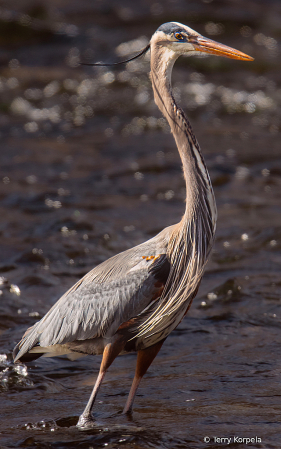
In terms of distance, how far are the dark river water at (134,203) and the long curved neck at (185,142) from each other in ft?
6.00

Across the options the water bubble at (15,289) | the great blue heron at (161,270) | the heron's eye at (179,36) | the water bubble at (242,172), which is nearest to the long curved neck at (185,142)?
the great blue heron at (161,270)

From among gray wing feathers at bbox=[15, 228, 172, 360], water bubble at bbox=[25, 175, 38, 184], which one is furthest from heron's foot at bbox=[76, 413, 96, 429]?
water bubble at bbox=[25, 175, 38, 184]

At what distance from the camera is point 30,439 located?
188 inches

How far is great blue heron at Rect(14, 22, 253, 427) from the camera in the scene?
4812 millimetres

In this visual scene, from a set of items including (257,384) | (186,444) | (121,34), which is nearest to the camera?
(186,444)

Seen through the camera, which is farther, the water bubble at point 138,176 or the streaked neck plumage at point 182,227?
the water bubble at point 138,176

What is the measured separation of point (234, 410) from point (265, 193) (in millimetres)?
6964

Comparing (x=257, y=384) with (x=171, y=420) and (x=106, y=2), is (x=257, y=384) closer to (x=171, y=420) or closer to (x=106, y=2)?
(x=171, y=420)

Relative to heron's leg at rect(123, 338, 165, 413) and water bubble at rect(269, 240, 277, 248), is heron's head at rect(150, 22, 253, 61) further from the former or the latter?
water bubble at rect(269, 240, 277, 248)

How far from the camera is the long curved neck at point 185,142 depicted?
4.76 meters

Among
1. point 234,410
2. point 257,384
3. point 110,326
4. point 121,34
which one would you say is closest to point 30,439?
point 110,326

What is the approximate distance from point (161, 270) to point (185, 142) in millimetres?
1066

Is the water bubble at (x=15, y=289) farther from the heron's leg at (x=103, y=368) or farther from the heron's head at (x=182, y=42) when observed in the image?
the heron's head at (x=182, y=42)

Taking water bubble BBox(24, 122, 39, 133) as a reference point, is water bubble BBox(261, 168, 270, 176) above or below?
below
